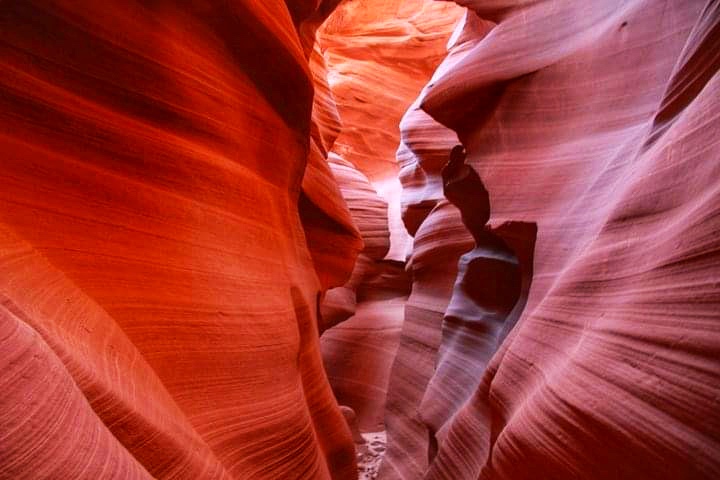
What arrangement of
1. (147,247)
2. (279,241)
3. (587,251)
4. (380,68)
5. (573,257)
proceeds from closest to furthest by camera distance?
(147,247)
(587,251)
(573,257)
(279,241)
(380,68)

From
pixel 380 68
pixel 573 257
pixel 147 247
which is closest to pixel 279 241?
pixel 147 247

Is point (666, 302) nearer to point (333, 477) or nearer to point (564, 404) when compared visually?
point (564, 404)

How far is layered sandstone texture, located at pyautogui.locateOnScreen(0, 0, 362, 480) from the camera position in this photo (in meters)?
1.35

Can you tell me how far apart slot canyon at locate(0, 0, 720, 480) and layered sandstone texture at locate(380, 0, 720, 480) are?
1cm

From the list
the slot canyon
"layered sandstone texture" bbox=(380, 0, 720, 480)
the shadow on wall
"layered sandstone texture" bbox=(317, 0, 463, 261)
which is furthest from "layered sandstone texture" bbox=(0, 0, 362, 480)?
"layered sandstone texture" bbox=(317, 0, 463, 261)

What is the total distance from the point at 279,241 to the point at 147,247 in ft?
3.47

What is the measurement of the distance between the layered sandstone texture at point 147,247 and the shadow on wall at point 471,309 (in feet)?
5.90

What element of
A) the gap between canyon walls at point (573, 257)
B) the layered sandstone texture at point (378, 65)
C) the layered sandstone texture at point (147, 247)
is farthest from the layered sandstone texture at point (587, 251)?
the layered sandstone texture at point (378, 65)

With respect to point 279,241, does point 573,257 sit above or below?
above

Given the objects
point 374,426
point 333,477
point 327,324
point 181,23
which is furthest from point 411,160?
point 181,23

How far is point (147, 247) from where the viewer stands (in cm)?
213

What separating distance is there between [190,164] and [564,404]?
182 centimetres

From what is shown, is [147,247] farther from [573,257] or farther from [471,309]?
[471,309]

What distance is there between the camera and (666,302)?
165cm
